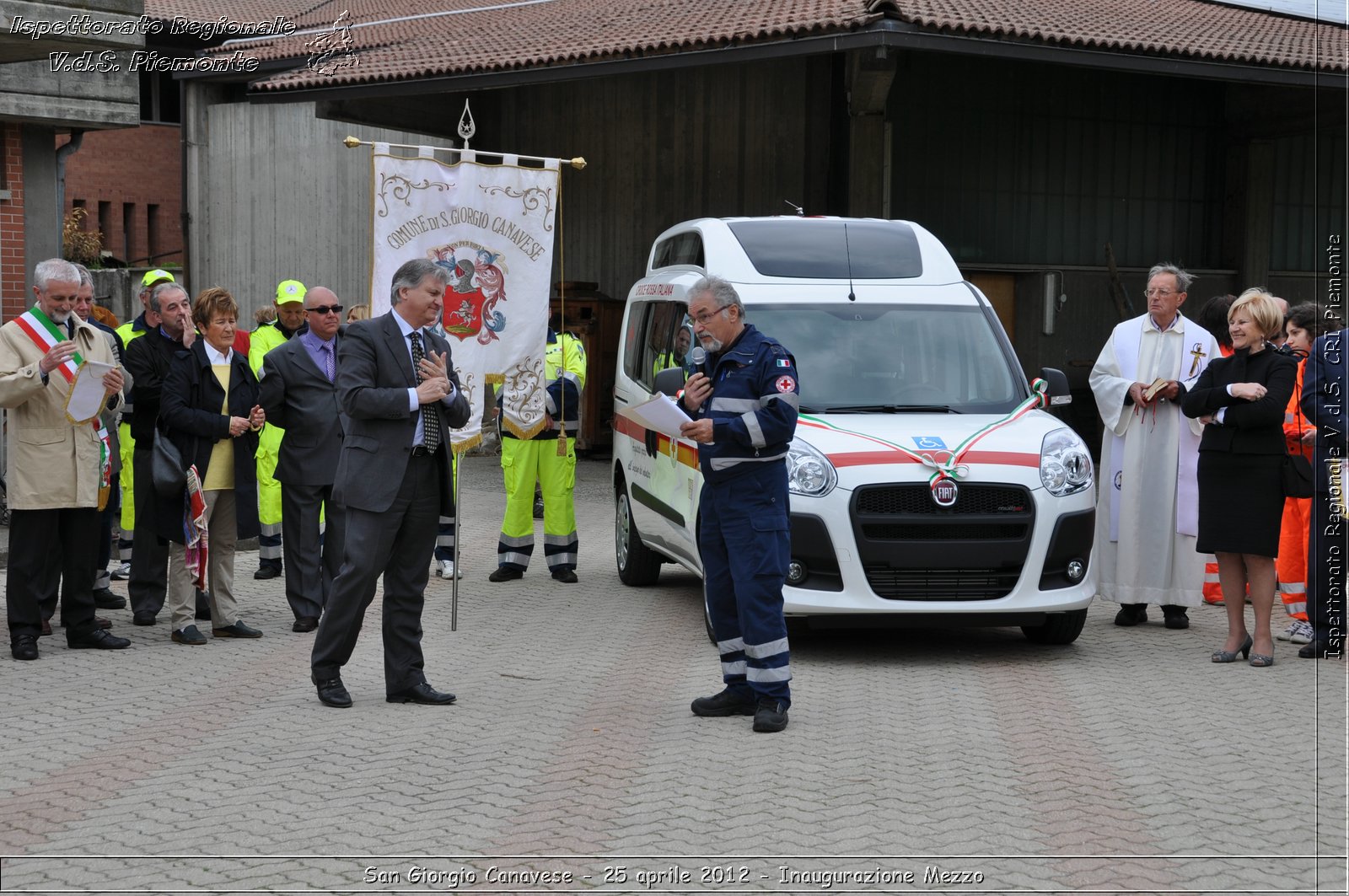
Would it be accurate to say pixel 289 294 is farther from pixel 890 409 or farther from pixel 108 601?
pixel 890 409

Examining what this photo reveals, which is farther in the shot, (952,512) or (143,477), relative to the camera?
(143,477)

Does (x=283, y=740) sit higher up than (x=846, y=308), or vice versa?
(x=846, y=308)

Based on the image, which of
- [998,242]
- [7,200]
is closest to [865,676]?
[7,200]

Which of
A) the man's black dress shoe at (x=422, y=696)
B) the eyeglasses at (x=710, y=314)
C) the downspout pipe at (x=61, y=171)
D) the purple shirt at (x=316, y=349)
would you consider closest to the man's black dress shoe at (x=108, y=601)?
the purple shirt at (x=316, y=349)

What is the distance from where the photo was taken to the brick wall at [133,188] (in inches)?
1231

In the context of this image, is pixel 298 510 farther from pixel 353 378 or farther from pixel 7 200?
pixel 7 200

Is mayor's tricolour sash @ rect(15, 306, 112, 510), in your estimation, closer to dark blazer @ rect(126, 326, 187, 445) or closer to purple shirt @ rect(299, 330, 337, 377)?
dark blazer @ rect(126, 326, 187, 445)

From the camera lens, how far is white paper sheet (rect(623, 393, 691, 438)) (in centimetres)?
673

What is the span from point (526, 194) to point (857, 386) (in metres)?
2.53

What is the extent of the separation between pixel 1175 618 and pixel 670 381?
411 cm

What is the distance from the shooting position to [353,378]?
6.90 meters

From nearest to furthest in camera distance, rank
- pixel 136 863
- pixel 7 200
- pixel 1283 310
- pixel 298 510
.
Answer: pixel 136 863
pixel 1283 310
pixel 298 510
pixel 7 200

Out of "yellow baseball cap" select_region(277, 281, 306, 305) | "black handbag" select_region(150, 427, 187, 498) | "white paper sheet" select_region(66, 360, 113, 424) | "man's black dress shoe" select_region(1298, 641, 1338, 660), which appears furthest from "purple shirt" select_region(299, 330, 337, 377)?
"man's black dress shoe" select_region(1298, 641, 1338, 660)

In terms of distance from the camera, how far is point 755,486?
6750 millimetres
